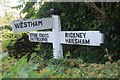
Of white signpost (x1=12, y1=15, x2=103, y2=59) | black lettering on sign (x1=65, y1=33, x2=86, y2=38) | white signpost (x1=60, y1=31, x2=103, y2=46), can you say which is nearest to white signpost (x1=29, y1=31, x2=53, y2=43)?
white signpost (x1=12, y1=15, x2=103, y2=59)

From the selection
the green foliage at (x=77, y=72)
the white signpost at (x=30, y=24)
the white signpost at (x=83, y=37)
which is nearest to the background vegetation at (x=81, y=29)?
the green foliage at (x=77, y=72)

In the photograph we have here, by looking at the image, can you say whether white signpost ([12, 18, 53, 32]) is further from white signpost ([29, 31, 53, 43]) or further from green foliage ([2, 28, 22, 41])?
green foliage ([2, 28, 22, 41])

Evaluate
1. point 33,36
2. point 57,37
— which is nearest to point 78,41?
point 57,37

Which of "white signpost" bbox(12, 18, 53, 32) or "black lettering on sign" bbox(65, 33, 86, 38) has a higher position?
"white signpost" bbox(12, 18, 53, 32)

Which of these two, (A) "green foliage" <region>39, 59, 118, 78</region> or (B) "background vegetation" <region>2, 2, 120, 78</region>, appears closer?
(A) "green foliage" <region>39, 59, 118, 78</region>

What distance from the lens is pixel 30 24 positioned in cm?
480

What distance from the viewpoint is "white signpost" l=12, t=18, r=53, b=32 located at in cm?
468

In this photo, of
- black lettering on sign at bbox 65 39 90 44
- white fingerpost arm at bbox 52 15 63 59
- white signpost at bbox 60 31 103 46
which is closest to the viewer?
white signpost at bbox 60 31 103 46

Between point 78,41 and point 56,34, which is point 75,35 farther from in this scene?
point 56,34

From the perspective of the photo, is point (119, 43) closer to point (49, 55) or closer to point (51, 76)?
point (49, 55)

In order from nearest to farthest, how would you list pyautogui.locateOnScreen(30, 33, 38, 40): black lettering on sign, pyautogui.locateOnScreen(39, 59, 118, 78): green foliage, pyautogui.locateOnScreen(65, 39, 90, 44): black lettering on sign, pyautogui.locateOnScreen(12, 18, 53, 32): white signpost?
pyautogui.locateOnScreen(39, 59, 118, 78): green foliage → pyautogui.locateOnScreen(65, 39, 90, 44): black lettering on sign → pyautogui.locateOnScreen(12, 18, 53, 32): white signpost → pyautogui.locateOnScreen(30, 33, 38, 40): black lettering on sign

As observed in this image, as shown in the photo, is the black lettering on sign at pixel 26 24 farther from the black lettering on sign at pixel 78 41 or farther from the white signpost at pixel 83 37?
the black lettering on sign at pixel 78 41

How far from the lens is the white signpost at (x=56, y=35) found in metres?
4.44

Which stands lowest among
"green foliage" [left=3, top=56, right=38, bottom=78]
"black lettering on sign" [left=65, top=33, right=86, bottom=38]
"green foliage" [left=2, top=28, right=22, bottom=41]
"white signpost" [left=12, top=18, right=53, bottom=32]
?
"green foliage" [left=2, top=28, right=22, bottom=41]
